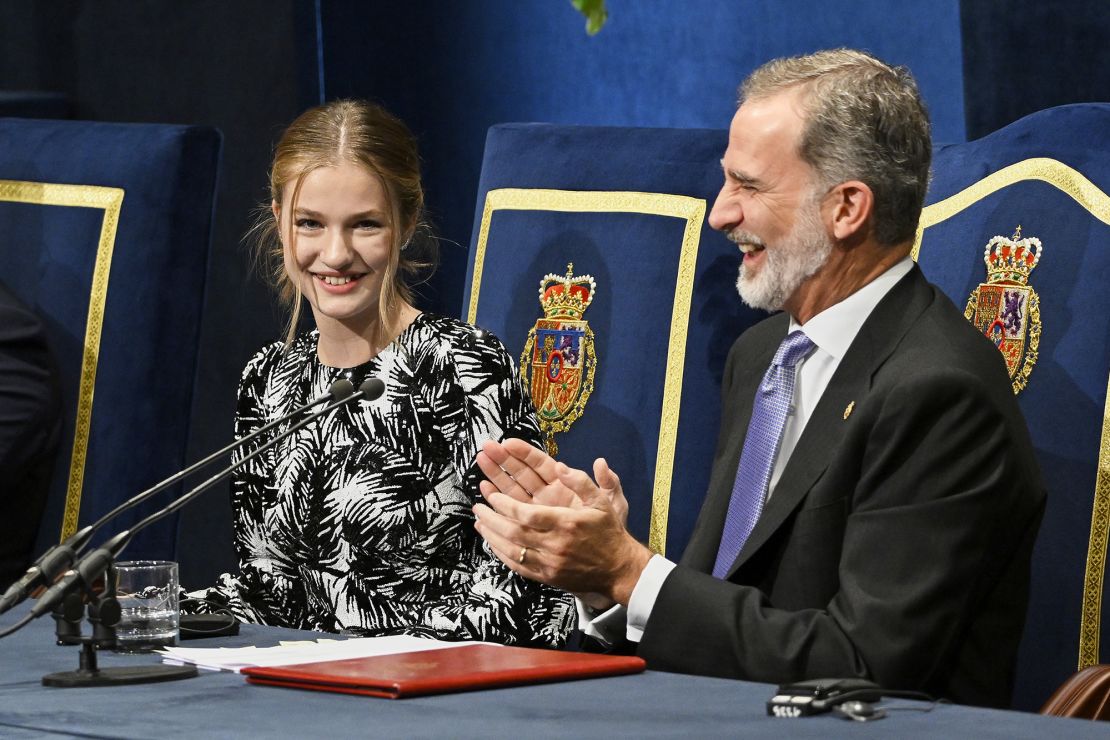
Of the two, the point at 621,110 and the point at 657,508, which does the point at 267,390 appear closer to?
the point at 657,508

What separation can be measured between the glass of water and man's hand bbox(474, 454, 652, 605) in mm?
360

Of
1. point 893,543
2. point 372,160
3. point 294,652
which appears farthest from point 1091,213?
point 294,652

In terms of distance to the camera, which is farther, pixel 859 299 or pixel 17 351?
pixel 17 351

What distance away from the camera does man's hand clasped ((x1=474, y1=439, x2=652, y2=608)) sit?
200cm

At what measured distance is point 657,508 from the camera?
2932mm

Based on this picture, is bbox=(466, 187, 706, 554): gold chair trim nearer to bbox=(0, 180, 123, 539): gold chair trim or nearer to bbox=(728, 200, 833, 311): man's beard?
bbox=(728, 200, 833, 311): man's beard

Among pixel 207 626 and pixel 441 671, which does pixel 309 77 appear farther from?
pixel 441 671

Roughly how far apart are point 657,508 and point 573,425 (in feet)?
0.69

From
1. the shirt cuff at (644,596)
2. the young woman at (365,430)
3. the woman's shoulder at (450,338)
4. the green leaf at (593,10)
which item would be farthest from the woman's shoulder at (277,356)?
the green leaf at (593,10)

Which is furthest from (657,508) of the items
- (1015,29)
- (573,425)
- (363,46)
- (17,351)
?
(363,46)

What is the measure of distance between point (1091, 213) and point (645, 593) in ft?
2.95

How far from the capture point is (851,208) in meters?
2.21

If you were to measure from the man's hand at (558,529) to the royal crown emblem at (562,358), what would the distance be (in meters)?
0.92

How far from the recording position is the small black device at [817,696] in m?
1.49
